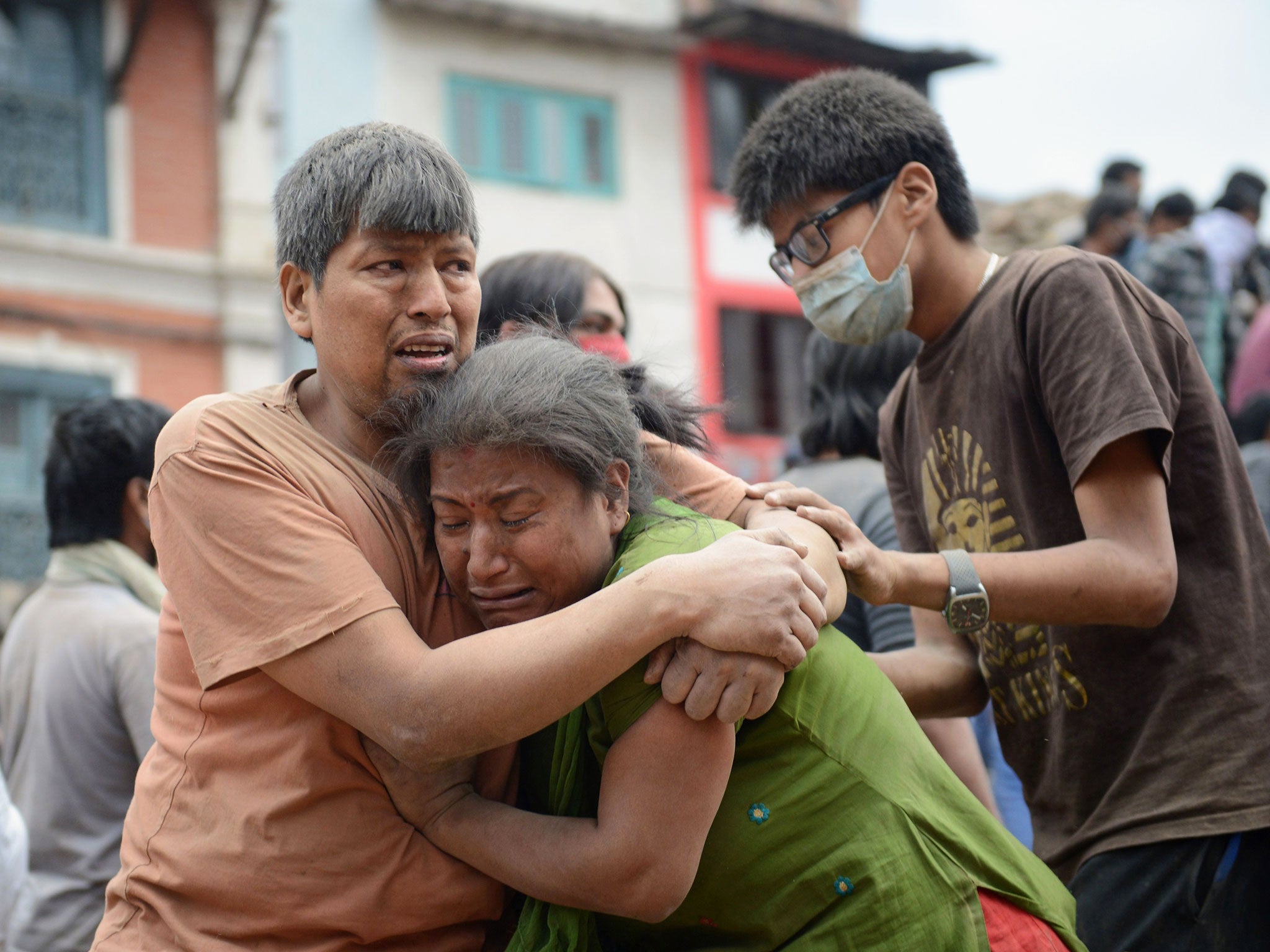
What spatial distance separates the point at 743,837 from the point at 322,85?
570 inches

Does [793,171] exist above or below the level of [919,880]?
above

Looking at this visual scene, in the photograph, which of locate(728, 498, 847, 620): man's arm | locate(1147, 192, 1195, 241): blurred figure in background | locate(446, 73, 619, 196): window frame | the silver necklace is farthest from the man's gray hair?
locate(446, 73, 619, 196): window frame

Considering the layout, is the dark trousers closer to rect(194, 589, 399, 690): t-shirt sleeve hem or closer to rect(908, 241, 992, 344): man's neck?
rect(908, 241, 992, 344): man's neck

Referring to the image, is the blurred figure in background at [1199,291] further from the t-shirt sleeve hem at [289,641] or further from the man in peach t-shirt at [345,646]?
the t-shirt sleeve hem at [289,641]

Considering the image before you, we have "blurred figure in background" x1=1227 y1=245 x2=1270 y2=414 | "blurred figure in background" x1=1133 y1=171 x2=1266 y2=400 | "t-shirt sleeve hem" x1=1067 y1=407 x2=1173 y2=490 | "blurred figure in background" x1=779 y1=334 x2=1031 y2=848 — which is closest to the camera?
"t-shirt sleeve hem" x1=1067 y1=407 x2=1173 y2=490

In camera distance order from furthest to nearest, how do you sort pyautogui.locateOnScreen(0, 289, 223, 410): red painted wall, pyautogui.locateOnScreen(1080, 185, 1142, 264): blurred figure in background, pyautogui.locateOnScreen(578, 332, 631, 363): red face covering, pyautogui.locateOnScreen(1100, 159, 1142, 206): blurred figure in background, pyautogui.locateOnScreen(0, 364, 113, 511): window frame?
pyautogui.locateOnScreen(0, 289, 223, 410): red painted wall < pyautogui.locateOnScreen(0, 364, 113, 511): window frame < pyautogui.locateOnScreen(1100, 159, 1142, 206): blurred figure in background < pyautogui.locateOnScreen(1080, 185, 1142, 264): blurred figure in background < pyautogui.locateOnScreen(578, 332, 631, 363): red face covering

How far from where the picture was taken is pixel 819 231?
10.3ft

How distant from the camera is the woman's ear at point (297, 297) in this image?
2475 millimetres

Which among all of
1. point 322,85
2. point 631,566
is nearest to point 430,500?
point 631,566

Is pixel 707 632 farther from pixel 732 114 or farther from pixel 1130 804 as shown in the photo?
pixel 732 114

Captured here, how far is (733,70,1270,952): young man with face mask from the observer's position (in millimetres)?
2631

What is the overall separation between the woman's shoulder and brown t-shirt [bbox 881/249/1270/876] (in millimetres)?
733

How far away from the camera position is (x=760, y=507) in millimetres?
2723

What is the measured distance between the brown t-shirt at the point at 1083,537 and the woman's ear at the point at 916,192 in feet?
0.72
